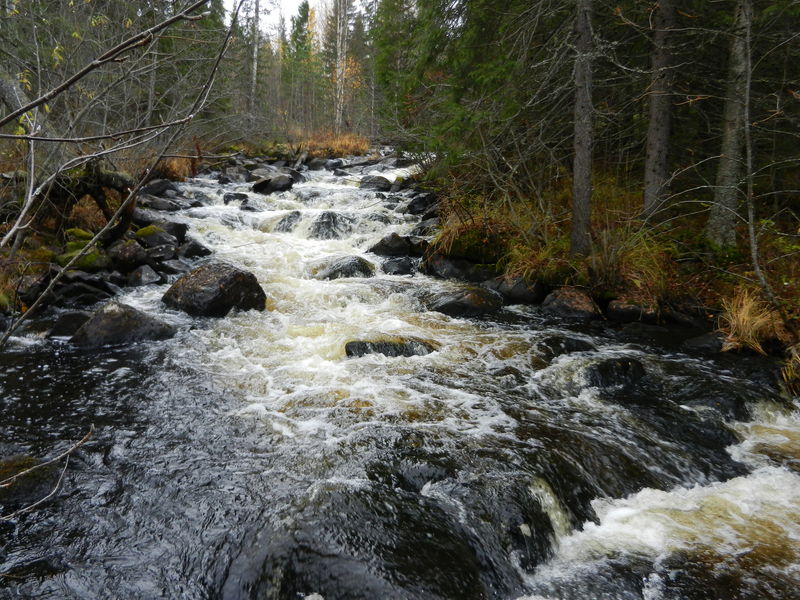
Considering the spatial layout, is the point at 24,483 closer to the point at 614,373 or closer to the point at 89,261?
the point at 614,373

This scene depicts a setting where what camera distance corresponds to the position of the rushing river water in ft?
10.4

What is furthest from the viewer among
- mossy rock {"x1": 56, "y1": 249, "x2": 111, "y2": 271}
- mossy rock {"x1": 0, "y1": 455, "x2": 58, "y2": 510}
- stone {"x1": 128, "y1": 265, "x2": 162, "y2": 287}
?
stone {"x1": 128, "y1": 265, "x2": 162, "y2": 287}

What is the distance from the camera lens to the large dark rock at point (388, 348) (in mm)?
6402

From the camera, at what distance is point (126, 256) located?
9.16 metres

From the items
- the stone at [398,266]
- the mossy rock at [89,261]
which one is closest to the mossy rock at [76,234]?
the mossy rock at [89,261]

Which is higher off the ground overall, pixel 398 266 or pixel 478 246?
pixel 478 246

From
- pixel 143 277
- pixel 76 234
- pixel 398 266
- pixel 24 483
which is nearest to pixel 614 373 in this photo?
pixel 398 266

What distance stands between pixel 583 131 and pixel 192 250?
8215 mm

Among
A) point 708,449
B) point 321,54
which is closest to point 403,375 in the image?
point 708,449

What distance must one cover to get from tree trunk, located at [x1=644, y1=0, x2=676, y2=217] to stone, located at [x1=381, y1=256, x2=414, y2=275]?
15.4 ft

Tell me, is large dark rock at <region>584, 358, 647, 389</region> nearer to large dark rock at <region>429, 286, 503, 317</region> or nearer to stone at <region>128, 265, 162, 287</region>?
large dark rock at <region>429, 286, 503, 317</region>

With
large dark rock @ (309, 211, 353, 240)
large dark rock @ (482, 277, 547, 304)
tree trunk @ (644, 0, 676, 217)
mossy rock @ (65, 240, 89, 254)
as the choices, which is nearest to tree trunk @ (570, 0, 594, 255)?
large dark rock @ (482, 277, 547, 304)

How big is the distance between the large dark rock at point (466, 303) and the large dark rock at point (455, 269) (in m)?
1.21

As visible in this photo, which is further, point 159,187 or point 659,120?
point 159,187
